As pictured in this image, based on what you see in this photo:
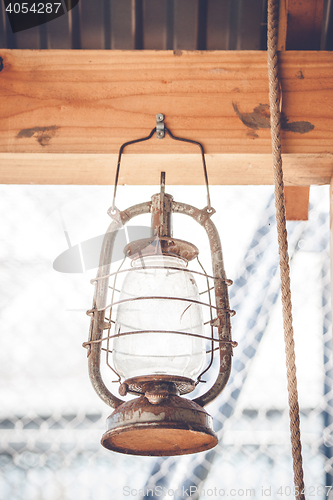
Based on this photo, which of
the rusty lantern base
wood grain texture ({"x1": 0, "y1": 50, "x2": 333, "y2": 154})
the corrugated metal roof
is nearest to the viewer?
the rusty lantern base

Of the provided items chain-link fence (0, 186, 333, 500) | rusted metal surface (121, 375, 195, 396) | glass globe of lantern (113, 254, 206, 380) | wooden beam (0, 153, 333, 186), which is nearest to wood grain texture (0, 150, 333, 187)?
wooden beam (0, 153, 333, 186)

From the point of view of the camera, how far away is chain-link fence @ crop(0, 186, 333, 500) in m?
1.65

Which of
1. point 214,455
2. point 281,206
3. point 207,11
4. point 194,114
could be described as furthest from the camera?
point 214,455

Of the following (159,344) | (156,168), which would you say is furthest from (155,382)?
(156,168)

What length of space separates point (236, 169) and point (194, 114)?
0.13 metres

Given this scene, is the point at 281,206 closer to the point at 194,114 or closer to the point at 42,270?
the point at 194,114

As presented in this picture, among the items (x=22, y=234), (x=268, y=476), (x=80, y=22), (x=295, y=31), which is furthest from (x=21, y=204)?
(x=268, y=476)

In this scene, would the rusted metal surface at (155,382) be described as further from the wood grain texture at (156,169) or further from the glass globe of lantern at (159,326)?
the wood grain texture at (156,169)

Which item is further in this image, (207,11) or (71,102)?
(207,11)

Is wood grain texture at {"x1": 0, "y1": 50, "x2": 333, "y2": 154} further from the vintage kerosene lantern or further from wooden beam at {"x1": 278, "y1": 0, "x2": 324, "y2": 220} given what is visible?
the vintage kerosene lantern

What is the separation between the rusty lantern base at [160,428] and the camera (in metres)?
0.51

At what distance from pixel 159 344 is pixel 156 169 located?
350 mm

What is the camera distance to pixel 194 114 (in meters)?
0.73

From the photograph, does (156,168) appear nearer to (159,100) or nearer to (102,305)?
(159,100)
